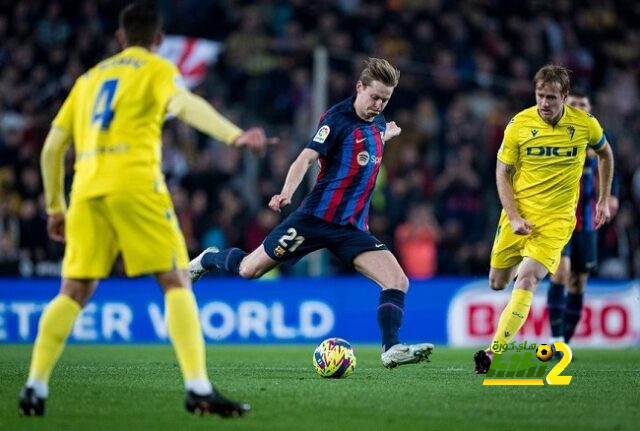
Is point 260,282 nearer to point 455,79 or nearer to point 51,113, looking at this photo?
point 51,113

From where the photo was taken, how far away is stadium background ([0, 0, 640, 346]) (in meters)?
17.2

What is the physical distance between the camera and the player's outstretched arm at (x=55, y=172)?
22.9 ft

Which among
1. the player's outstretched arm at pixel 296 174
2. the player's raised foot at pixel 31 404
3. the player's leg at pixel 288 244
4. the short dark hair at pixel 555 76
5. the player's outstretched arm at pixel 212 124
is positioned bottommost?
the player's raised foot at pixel 31 404

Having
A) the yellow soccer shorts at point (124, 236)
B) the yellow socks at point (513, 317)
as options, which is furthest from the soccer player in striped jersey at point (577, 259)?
the yellow soccer shorts at point (124, 236)

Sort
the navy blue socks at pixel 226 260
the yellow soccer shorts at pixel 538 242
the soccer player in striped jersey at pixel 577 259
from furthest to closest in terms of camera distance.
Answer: the soccer player in striped jersey at pixel 577 259 < the navy blue socks at pixel 226 260 < the yellow soccer shorts at pixel 538 242

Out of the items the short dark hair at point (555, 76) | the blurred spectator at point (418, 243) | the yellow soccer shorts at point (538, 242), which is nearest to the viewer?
the short dark hair at point (555, 76)

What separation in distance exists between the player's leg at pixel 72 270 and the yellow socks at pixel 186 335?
46 centimetres

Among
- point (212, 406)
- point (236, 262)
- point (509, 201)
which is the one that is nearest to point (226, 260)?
point (236, 262)

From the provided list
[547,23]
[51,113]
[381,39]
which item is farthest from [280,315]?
[547,23]

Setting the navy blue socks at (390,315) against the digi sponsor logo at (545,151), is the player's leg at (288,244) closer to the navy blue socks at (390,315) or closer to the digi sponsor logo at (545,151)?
the navy blue socks at (390,315)

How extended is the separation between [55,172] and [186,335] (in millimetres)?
1260

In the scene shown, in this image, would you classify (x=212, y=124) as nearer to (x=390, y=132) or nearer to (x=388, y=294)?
(x=388, y=294)

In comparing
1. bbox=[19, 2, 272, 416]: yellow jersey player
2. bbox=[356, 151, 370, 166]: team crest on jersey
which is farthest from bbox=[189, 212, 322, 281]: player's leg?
bbox=[19, 2, 272, 416]: yellow jersey player

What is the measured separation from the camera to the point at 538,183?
9953mm
